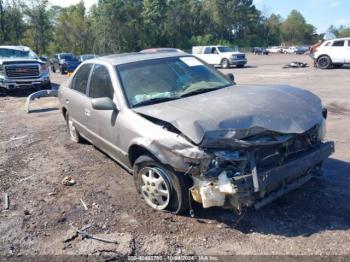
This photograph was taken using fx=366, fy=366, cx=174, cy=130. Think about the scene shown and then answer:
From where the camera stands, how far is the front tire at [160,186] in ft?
12.0

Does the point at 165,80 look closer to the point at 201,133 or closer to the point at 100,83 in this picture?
the point at 100,83

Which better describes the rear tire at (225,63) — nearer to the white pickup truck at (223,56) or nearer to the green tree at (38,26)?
the white pickup truck at (223,56)

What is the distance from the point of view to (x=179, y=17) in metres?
76.2

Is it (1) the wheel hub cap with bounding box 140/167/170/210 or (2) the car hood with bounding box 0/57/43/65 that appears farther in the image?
(2) the car hood with bounding box 0/57/43/65

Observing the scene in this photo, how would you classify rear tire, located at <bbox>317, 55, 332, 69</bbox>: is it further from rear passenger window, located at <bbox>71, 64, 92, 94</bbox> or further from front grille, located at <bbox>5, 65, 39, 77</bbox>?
rear passenger window, located at <bbox>71, 64, 92, 94</bbox>

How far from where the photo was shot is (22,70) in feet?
45.2

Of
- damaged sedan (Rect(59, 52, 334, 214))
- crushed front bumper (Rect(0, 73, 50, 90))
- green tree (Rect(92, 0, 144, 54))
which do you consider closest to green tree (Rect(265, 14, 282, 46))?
green tree (Rect(92, 0, 144, 54))

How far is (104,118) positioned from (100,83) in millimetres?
593

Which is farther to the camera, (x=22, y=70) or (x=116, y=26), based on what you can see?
(x=116, y=26)

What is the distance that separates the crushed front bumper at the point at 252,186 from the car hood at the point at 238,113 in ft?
1.16

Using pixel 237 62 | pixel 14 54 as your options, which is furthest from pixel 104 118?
pixel 237 62

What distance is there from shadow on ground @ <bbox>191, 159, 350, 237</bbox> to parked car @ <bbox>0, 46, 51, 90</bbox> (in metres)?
11.9

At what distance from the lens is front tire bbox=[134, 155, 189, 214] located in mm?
3658

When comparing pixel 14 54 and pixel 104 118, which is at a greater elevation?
pixel 14 54
